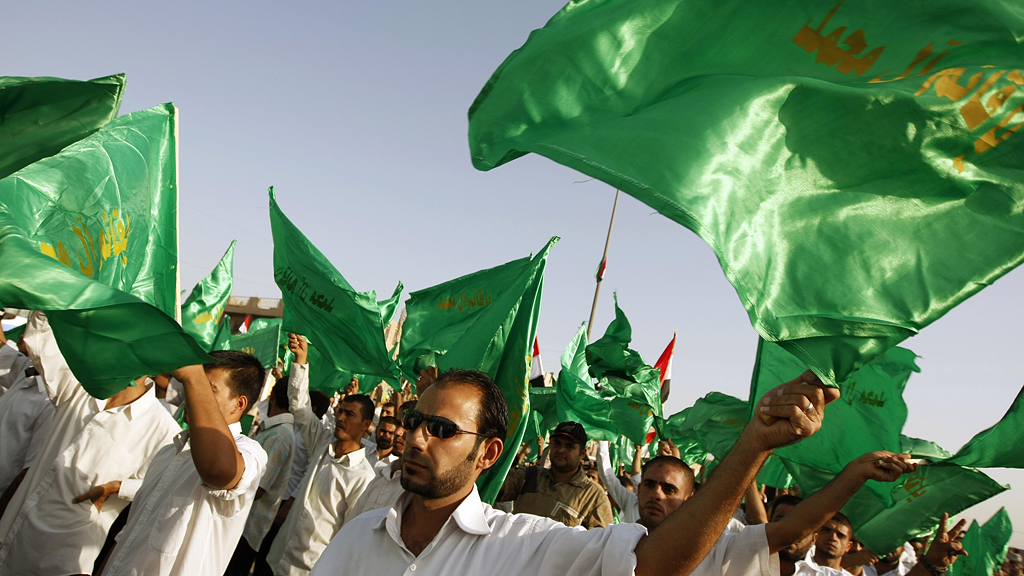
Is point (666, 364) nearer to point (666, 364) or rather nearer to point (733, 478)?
point (666, 364)

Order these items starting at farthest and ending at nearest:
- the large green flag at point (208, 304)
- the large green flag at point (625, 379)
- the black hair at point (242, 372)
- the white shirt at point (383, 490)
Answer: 1. the large green flag at point (625, 379)
2. the large green flag at point (208, 304)
3. the white shirt at point (383, 490)
4. the black hair at point (242, 372)

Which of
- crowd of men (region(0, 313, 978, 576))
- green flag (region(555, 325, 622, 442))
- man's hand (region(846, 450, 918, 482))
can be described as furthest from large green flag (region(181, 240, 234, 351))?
man's hand (region(846, 450, 918, 482))

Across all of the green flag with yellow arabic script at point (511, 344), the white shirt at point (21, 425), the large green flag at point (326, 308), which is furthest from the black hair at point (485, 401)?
the large green flag at point (326, 308)

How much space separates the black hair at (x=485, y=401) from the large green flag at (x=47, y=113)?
135cm

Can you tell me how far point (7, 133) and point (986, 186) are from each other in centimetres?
273

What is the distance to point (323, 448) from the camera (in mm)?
5508

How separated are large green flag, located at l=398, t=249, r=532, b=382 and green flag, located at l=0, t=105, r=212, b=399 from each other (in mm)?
3510

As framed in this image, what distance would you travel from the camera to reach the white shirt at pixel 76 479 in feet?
11.4

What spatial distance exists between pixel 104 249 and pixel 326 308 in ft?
12.3

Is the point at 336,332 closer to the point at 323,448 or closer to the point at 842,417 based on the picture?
Answer: the point at 323,448

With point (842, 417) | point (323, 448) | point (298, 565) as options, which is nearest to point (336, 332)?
point (323, 448)

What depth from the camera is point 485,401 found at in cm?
225

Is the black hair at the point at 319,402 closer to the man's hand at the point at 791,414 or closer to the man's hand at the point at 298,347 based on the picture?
the man's hand at the point at 298,347

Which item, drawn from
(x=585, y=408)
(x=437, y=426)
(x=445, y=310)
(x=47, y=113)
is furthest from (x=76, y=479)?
(x=585, y=408)
